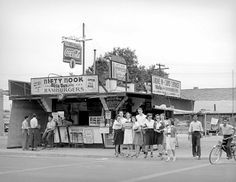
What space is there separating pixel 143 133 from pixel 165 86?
19.2ft

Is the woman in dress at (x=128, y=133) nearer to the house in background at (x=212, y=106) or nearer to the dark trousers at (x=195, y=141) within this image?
the dark trousers at (x=195, y=141)

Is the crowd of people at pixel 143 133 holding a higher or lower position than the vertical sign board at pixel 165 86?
lower

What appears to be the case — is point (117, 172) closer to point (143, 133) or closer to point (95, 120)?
point (143, 133)

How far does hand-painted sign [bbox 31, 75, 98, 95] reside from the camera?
22.0 metres

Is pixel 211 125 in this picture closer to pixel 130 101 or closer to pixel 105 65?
pixel 105 65

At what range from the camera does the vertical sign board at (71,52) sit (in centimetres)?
3128

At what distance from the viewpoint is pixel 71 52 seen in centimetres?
3192

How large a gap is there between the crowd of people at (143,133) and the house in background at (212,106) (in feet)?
62.5

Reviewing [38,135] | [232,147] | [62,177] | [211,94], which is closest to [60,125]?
[38,135]

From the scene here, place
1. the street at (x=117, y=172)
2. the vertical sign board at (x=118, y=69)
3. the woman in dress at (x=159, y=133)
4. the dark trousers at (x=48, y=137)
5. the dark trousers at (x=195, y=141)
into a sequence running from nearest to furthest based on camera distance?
1. the street at (x=117, y=172)
2. the dark trousers at (x=195, y=141)
3. the woman in dress at (x=159, y=133)
4. the dark trousers at (x=48, y=137)
5. the vertical sign board at (x=118, y=69)

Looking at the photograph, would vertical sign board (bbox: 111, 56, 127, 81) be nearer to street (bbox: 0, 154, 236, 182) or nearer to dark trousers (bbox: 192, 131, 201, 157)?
dark trousers (bbox: 192, 131, 201, 157)

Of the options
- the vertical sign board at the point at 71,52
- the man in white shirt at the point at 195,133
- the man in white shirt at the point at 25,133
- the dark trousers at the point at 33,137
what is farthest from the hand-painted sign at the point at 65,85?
the vertical sign board at the point at 71,52

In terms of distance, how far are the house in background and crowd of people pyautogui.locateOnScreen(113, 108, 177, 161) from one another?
19053 mm

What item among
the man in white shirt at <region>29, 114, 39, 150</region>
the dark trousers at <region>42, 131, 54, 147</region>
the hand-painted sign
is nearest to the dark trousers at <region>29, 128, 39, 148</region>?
the man in white shirt at <region>29, 114, 39, 150</region>
